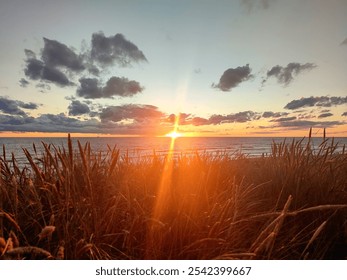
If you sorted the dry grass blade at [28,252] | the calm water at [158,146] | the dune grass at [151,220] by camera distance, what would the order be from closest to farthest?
the dry grass blade at [28,252] → the dune grass at [151,220] → the calm water at [158,146]

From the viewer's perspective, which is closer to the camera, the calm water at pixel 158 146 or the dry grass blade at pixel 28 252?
the dry grass blade at pixel 28 252

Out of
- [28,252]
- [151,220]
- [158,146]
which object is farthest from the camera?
[158,146]

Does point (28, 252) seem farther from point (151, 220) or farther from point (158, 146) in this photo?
point (158, 146)

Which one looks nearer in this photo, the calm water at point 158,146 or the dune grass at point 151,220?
the dune grass at point 151,220

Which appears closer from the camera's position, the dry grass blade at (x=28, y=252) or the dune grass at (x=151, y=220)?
the dry grass blade at (x=28, y=252)

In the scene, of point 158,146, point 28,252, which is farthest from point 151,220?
point 158,146

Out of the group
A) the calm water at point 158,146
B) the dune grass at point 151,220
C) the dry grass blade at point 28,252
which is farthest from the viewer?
the calm water at point 158,146

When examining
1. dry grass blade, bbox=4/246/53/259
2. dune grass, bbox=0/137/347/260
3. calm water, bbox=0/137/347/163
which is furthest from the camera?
calm water, bbox=0/137/347/163

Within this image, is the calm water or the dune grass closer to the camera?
the dune grass

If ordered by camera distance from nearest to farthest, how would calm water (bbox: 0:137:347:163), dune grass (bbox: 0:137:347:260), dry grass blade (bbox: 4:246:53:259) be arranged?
1. dry grass blade (bbox: 4:246:53:259)
2. dune grass (bbox: 0:137:347:260)
3. calm water (bbox: 0:137:347:163)
